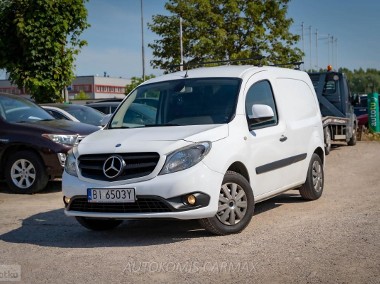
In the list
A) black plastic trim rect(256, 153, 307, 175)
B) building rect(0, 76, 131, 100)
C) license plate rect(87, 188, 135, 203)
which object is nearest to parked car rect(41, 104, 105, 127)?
black plastic trim rect(256, 153, 307, 175)

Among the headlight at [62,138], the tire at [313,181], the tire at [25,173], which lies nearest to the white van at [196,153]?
the tire at [313,181]

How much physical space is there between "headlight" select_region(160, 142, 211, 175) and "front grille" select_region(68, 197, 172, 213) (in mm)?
312

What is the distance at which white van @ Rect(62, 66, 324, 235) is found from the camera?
6062 millimetres

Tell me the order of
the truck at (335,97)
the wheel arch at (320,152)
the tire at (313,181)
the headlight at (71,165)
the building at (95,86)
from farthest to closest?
1. the building at (95,86)
2. the truck at (335,97)
3. the wheel arch at (320,152)
4. the tire at (313,181)
5. the headlight at (71,165)

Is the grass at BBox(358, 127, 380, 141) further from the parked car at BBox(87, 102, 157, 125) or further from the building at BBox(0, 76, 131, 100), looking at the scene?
the building at BBox(0, 76, 131, 100)

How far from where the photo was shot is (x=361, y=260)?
5.28m

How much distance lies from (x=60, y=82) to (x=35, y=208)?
12292 millimetres

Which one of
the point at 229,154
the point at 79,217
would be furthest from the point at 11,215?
the point at 229,154

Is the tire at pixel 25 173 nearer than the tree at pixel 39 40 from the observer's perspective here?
Yes

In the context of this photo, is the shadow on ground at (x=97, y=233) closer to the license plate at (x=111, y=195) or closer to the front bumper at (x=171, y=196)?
the front bumper at (x=171, y=196)

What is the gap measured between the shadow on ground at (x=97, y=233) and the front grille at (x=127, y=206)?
1.14 feet

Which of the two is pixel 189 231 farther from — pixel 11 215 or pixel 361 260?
pixel 11 215

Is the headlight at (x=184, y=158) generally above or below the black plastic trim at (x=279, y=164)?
above

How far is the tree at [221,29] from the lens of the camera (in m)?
38.6
